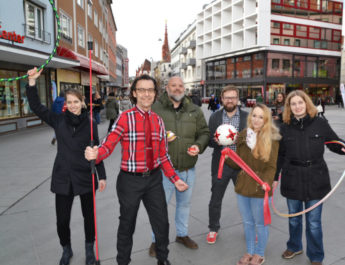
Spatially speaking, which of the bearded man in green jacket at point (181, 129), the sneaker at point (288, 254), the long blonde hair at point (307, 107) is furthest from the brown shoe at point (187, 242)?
the long blonde hair at point (307, 107)

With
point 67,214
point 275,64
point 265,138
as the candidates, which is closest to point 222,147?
point 265,138

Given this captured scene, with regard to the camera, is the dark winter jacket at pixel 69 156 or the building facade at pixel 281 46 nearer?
the dark winter jacket at pixel 69 156

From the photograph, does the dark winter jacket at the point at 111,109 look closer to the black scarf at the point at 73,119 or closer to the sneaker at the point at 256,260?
the black scarf at the point at 73,119

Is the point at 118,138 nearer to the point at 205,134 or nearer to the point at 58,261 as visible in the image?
the point at 205,134

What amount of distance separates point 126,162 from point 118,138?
23 cm

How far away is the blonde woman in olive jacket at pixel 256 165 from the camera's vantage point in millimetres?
2934

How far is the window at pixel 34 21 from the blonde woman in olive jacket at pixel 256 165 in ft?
46.0

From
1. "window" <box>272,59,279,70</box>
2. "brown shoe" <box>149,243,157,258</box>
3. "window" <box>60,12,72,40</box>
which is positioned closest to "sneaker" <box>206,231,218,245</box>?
"brown shoe" <box>149,243,157,258</box>

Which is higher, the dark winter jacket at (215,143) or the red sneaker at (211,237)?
the dark winter jacket at (215,143)

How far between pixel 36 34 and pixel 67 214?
1428cm

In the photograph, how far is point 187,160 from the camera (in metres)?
3.44

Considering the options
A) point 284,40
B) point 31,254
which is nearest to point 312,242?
point 31,254

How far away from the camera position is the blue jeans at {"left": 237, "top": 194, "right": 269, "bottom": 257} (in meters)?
3.04

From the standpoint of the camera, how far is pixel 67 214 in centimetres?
311
